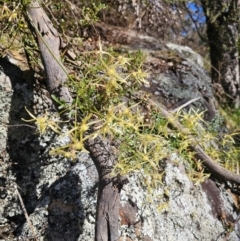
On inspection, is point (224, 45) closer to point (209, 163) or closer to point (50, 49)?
point (209, 163)

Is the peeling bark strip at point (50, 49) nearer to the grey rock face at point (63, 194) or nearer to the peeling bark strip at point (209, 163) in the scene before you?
the grey rock face at point (63, 194)

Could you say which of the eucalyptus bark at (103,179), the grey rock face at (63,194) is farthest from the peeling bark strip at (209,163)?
the eucalyptus bark at (103,179)

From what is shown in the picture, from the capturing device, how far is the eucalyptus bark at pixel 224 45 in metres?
2.32

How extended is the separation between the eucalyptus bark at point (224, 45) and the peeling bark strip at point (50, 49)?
1375 mm

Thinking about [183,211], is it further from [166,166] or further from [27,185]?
[27,185]

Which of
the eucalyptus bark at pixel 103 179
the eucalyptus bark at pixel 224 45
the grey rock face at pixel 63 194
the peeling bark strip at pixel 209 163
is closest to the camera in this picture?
the eucalyptus bark at pixel 103 179

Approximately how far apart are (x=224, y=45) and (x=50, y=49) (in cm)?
162

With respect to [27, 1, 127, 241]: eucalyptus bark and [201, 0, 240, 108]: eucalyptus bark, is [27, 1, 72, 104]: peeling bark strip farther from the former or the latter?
[201, 0, 240, 108]: eucalyptus bark

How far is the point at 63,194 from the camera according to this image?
45.8 inches

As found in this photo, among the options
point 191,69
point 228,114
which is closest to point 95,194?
point 191,69

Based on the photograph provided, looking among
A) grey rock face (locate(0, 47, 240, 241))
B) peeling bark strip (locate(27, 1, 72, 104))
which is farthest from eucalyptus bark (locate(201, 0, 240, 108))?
peeling bark strip (locate(27, 1, 72, 104))

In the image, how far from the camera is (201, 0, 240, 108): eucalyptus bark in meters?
2.32

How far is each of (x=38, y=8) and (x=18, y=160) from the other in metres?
0.47

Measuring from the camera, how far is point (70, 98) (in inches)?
40.9
